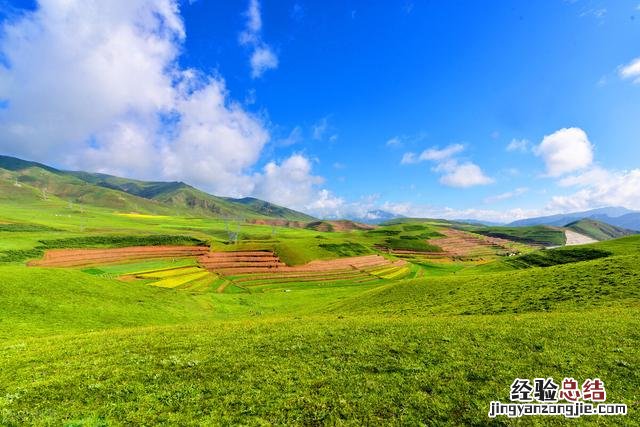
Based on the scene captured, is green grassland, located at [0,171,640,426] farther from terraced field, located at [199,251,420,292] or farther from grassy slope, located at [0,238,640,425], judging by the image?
terraced field, located at [199,251,420,292]

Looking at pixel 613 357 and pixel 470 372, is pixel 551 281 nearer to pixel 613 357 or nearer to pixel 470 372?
pixel 613 357

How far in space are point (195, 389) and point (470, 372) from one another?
16366 millimetres

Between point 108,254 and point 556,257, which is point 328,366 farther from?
point 108,254

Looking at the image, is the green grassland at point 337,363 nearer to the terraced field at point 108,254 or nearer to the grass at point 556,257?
the grass at point 556,257

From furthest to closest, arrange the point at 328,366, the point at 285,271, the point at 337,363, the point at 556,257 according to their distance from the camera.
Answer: the point at 285,271, the point at 556,257, the point at 337,363, the point at 328,366

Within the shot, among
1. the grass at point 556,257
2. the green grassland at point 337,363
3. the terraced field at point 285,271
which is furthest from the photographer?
the terraced field at point 285,271

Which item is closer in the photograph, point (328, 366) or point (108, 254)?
point (328, 366)

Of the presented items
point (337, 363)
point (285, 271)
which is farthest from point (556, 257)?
point (337, 363)

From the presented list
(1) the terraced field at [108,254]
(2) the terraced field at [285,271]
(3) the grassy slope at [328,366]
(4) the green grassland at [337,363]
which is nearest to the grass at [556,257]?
(2) the terraced field at [285,271]

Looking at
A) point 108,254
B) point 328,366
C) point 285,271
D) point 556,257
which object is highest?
point 556,257

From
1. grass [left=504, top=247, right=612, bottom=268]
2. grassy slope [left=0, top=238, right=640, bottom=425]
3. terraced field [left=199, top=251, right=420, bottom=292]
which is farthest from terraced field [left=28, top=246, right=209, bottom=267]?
grass [left=504, top=247, right=612, bottom=268]

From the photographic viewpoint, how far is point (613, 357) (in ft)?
60.7

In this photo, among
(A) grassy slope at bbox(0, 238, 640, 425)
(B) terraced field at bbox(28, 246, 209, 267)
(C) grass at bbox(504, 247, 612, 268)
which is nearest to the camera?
(A) grassy slope at bbox(0, 238, 640, 425)

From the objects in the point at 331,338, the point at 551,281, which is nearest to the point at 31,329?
the point at 331,338
